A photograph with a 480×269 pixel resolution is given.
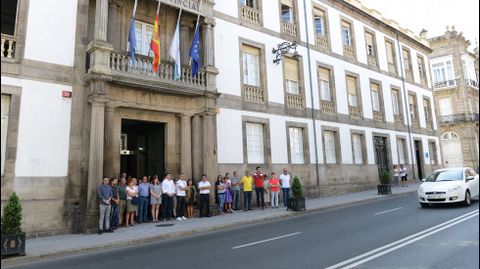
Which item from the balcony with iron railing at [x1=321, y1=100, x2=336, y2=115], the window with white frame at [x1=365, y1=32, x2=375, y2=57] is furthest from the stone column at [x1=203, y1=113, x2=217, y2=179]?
the window with white frame at [x1=365, y1=32, x2=375, y2=57]

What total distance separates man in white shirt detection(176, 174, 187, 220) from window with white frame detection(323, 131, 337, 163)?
10336 millimetres

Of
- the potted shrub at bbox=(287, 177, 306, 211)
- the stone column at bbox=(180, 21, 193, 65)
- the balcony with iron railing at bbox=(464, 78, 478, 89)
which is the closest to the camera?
the potted shrub at bbox=(287, 177, 306, 211)

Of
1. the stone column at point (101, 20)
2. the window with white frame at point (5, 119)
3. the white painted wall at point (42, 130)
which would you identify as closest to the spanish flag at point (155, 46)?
the stone column at point (101, 20)

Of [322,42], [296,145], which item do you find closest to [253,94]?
[296,145]

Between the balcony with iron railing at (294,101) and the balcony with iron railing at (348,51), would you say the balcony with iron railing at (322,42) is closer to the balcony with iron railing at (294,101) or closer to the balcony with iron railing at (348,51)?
the balcony with iron railing at (348,51)

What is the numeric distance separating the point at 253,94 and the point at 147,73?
6269 mm

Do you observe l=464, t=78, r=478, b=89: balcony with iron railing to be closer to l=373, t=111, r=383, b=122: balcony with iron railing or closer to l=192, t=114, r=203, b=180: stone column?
l=373, t=111, r=383, b=122: balcony with iron railing

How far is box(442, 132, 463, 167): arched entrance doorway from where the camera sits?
43.8 m

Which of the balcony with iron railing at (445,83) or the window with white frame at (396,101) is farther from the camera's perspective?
the balcony with iron railing at (445,83)

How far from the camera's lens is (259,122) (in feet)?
60.3

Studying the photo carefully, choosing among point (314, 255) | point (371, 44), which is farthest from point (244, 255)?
point (371, 44)

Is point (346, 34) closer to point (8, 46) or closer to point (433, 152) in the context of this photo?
point (433, 152)

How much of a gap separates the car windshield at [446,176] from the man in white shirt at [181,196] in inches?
369

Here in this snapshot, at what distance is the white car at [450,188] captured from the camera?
1258 centimetres
